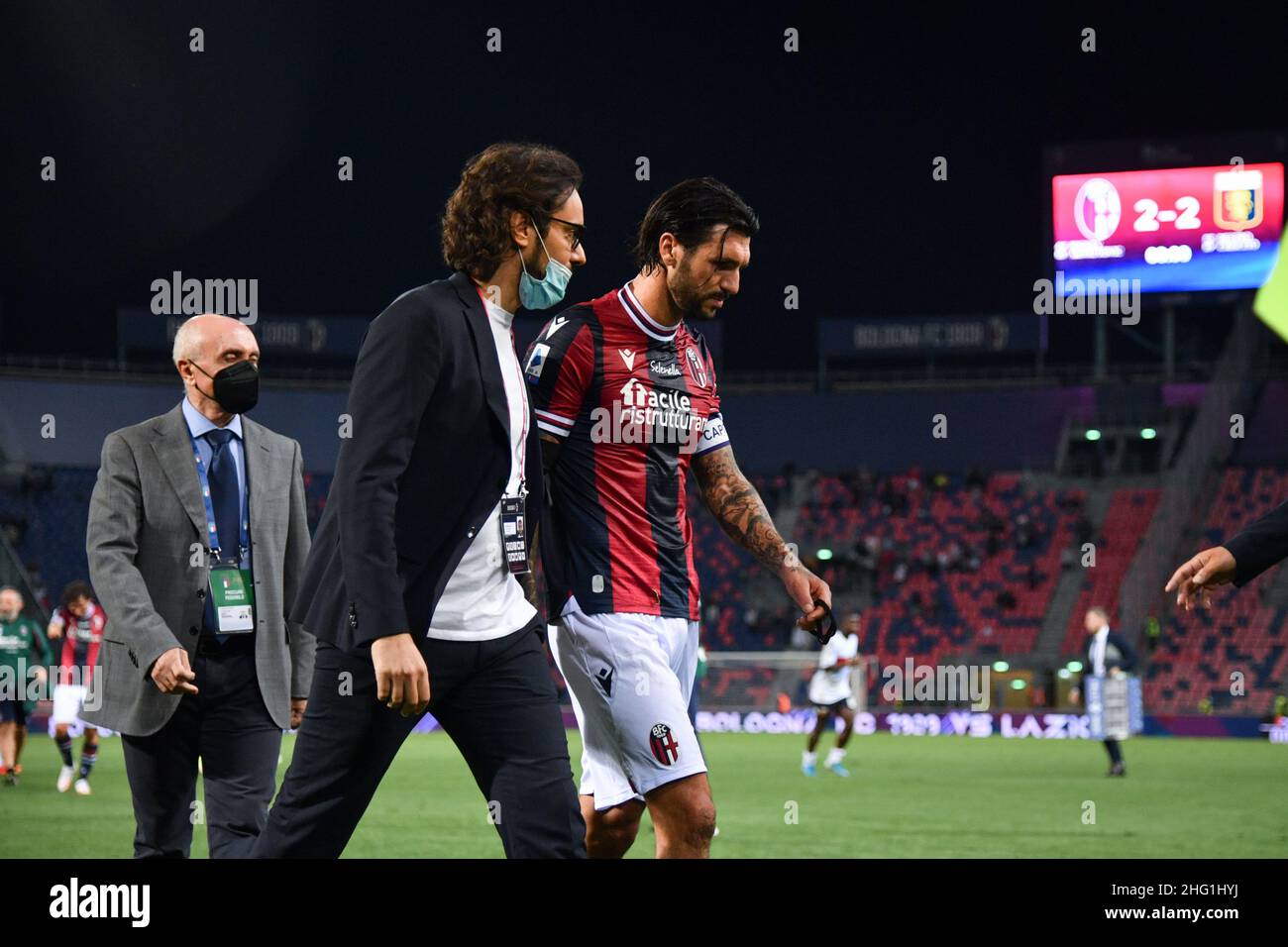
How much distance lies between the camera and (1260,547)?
14.2 feet

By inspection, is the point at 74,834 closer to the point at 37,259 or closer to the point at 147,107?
the point at 147,107

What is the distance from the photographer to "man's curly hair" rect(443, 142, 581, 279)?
4.25 m

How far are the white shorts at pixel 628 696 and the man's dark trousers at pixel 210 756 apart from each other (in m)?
1.06

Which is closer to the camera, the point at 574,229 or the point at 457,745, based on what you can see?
the point at 457,745

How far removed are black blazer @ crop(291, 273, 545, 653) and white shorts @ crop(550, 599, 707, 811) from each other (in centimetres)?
132

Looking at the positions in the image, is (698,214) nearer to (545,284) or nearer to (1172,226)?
(545,284)

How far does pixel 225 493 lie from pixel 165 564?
12.8 inches

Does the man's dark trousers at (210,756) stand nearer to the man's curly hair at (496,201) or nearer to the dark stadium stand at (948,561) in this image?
the man's curly hair at (496,201)

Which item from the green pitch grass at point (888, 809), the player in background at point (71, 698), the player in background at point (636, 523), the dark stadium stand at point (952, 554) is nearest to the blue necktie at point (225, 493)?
the player in background at point (636, 523)

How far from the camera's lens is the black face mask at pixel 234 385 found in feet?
18.0

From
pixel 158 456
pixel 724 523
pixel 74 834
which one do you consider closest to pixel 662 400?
pixel 724 523

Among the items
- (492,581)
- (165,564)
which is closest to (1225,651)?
(165,564)

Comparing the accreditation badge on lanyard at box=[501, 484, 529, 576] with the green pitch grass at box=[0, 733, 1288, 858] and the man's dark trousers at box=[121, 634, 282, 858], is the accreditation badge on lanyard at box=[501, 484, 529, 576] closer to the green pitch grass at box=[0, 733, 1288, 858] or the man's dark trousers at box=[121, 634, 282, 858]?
the man's dark trousers at box=[121, 634, 282, 858]

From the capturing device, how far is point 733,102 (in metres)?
46.2
